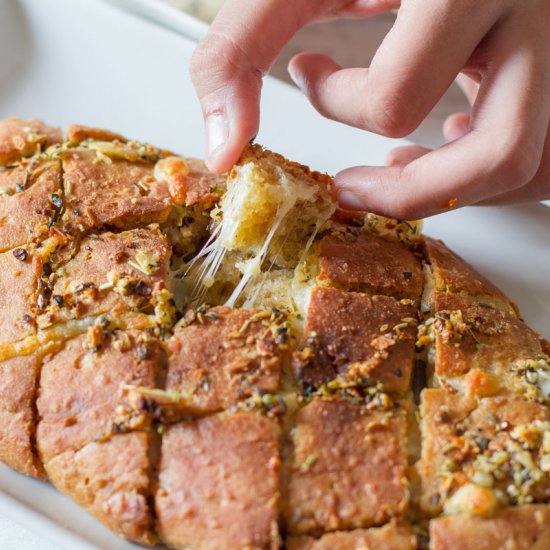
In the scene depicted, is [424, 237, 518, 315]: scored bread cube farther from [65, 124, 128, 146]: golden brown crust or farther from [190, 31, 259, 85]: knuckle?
[65, 124, 128, 146]: golden brown crust

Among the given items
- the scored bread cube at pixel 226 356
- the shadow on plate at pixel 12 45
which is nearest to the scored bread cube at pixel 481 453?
the scored bread cube at pixel 226 356

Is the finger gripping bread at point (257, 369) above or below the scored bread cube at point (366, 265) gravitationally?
below

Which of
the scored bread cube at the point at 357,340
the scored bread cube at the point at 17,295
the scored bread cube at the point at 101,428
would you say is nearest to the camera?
the scored bread cube at the point at 101,428

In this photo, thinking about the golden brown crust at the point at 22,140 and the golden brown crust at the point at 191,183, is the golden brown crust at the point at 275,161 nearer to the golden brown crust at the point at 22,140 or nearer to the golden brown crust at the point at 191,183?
the golden brown crust at the point at 191,183

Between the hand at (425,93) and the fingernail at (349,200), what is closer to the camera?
the hand at (425,93)

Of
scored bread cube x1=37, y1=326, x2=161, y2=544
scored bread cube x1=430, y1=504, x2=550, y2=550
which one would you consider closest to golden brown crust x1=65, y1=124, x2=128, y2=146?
scored bread cube x1=37, y1=326, x2=161, y2=544

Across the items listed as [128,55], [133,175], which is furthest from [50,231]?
[128,55]

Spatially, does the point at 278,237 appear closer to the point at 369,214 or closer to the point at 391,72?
the point at 369,214

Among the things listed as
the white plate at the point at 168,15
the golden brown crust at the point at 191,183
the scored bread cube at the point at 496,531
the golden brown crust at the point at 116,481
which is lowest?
the golden brown crust at the point at 116,481
